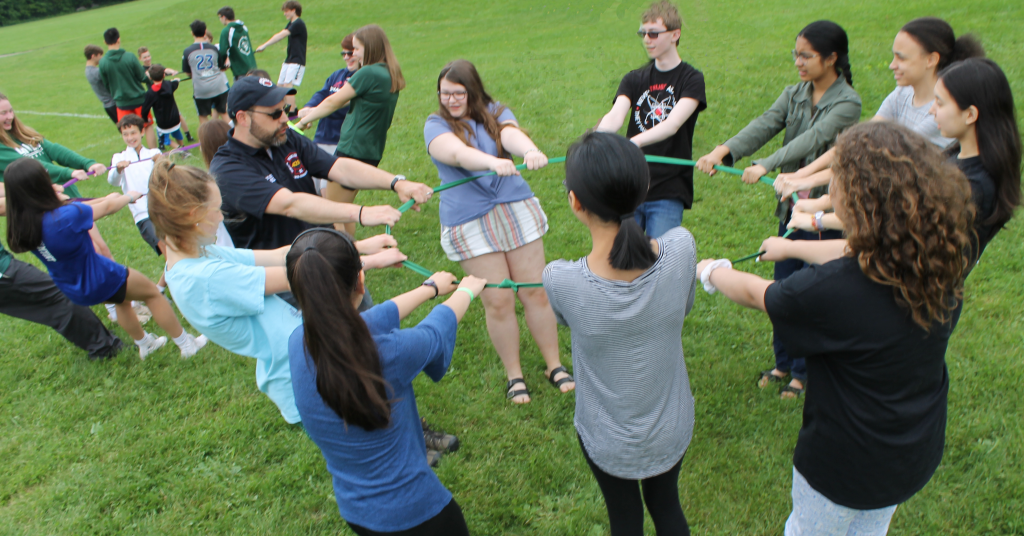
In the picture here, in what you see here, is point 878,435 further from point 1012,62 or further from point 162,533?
point 1012,62

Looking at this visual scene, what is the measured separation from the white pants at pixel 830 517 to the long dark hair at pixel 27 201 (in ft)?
16.3

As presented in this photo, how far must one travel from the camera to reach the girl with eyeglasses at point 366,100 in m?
5.86

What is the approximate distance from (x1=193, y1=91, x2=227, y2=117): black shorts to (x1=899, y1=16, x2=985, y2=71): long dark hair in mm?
11271

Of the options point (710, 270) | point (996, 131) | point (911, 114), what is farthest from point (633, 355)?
point (911, 114)

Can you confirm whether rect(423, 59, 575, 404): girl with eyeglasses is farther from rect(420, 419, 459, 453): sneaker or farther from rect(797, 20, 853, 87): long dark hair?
rect(797, 20, 853, 87): long dark hair

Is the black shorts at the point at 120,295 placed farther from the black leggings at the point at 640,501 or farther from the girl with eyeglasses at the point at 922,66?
the girl with eyeglasses at the point at 922,66

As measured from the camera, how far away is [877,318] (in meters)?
1.83

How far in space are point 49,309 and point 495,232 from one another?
396 cm

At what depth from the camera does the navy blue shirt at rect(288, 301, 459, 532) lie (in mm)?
2092

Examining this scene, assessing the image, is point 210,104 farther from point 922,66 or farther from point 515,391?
point 922,66

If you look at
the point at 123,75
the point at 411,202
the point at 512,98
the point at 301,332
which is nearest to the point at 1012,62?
the point at 512,98

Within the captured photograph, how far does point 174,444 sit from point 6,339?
9.38 feet

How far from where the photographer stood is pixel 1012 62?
28.8 feet

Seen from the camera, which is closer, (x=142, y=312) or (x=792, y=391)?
(x=792, y=391)
